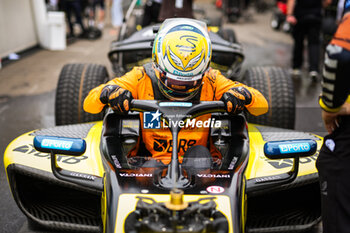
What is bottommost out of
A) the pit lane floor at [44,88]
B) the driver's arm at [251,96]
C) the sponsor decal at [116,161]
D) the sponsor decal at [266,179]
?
the pit lane floor at [44,88]

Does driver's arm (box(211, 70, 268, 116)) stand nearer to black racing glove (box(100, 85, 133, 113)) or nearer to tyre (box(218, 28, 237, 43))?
black racing glove (box(100, 85, 133, 113))

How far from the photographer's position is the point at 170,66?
263 centimetres

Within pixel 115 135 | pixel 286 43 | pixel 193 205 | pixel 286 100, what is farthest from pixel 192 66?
pixel 286 43

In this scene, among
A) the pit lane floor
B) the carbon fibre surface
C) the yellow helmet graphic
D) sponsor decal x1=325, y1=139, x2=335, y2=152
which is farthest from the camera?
the pit lane floor

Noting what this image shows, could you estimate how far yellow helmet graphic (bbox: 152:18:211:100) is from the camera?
262 centimetres

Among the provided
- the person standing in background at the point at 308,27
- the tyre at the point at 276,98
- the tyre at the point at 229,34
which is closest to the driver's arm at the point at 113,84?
the tyre at the point at 276,98

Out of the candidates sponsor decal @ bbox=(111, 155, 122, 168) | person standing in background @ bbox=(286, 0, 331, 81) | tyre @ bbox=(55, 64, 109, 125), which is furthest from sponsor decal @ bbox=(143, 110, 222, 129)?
person standing in background @ bbox=(286, 0, 331, 81)

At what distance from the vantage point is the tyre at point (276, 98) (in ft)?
13.3

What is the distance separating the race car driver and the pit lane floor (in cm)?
131

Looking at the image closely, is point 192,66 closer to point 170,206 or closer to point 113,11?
point 170,206

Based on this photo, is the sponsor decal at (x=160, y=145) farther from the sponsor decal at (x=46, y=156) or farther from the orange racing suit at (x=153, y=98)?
the sponsor decal at (x=46, y=156)

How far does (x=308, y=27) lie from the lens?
734cm

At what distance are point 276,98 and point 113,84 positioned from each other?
1.82m

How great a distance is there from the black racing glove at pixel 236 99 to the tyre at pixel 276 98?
1.23m
